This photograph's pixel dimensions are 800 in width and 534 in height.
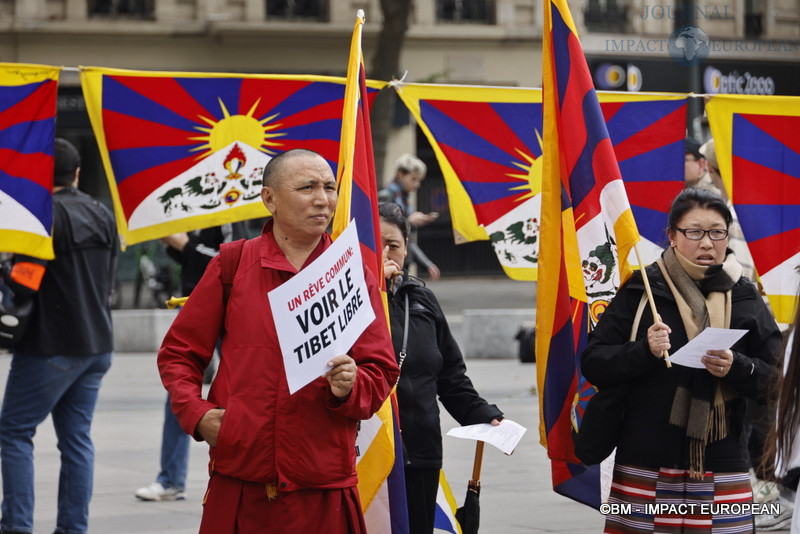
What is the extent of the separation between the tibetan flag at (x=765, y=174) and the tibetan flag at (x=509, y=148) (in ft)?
1.02

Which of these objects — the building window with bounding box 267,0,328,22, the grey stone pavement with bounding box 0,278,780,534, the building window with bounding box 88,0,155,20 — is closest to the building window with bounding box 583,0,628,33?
the building window with bounding box 267,0,328,22

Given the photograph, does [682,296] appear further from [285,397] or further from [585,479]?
[285,397]

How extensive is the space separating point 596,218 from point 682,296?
53 cm

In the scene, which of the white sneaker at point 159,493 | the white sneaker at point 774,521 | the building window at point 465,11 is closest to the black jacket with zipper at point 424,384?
the white sneaker at point 774,521

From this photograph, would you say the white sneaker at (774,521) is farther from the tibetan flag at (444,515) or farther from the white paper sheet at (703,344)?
the white paper sheet at (703,344)

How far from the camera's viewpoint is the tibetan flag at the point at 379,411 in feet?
14.4

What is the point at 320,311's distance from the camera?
3.59m

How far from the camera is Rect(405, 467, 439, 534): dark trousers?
4801 mm

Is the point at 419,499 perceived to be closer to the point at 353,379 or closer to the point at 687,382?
the point at 687,382

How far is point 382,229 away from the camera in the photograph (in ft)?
16.3

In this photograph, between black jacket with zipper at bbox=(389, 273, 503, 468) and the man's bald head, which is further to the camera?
black jacket with zipper at bbox=(389, 273, 503, 468)

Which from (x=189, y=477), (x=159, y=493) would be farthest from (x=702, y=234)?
(x=189, y=477)

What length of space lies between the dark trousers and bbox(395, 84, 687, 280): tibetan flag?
2172 mm

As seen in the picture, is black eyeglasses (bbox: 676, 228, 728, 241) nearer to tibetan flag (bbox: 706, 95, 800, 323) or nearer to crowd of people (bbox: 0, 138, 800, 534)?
crowd of people (bbox: 0, 138, 800, 534)
